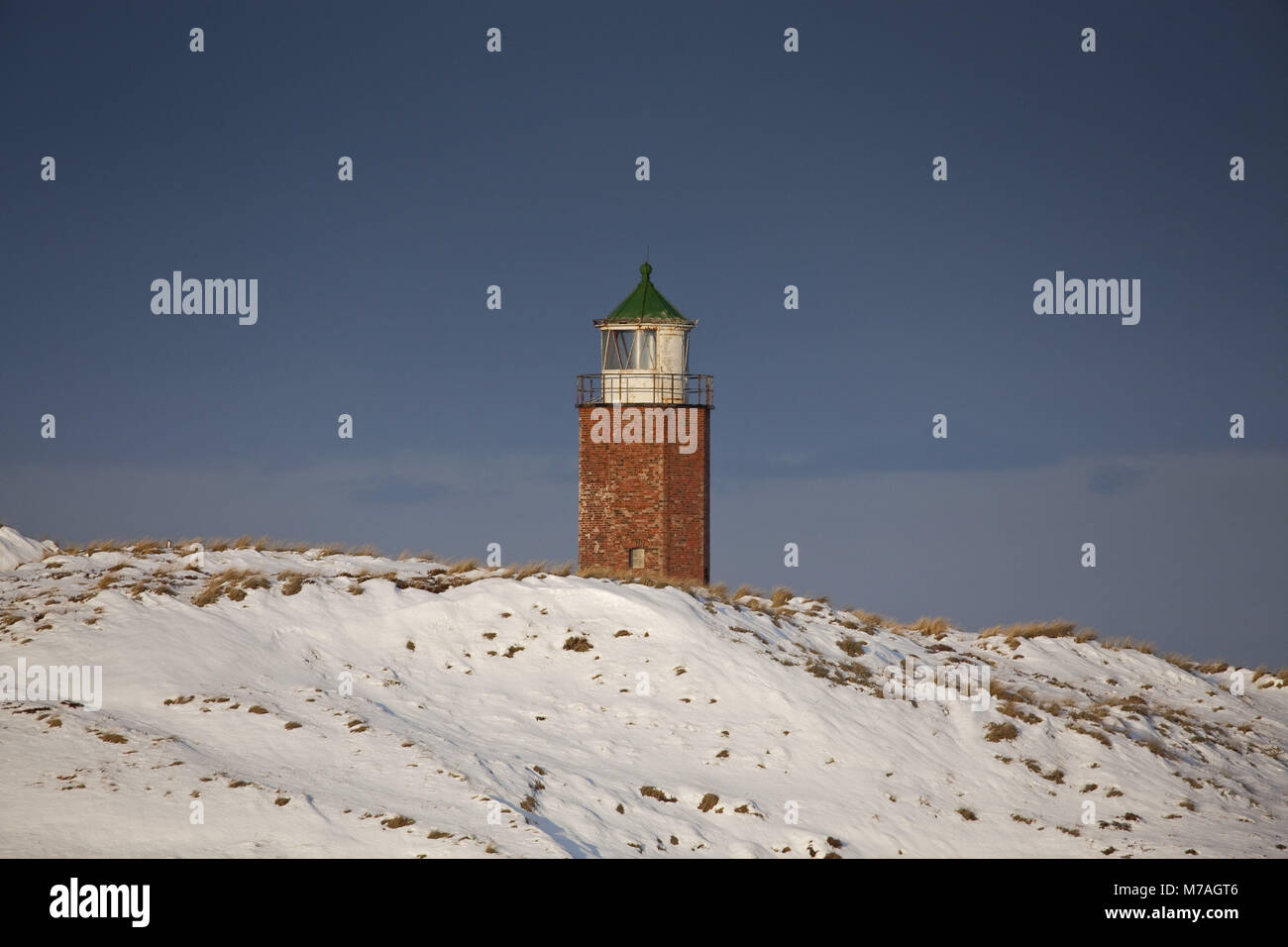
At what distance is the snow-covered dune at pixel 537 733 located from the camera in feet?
59.9

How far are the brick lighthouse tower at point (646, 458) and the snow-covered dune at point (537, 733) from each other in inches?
187

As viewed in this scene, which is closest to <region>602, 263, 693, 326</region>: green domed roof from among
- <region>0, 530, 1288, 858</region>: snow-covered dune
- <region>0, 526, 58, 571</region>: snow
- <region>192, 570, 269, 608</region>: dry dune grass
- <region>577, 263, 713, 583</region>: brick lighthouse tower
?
<region>577, 263, 713, 583</region>: brick lighthouse tower

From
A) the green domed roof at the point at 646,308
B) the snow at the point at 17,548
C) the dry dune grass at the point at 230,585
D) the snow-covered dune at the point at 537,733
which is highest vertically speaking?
the green domed roof at the point at 646,308

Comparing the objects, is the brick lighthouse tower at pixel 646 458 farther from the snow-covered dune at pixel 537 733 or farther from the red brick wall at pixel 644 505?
the snow-covered dune at pixel 537 733

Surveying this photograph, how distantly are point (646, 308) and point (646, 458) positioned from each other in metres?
4.85

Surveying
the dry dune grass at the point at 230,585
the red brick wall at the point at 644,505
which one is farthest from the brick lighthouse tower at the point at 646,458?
the dry dune grass at the point at 230,585

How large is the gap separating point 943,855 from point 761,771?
365 cm

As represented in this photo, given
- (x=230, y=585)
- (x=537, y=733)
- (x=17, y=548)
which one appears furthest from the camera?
(x=17, y=548)

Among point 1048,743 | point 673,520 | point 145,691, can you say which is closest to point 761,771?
point 1048,743

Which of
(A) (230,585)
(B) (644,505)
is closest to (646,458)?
(B) (644,505)

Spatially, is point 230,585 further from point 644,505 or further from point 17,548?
point 644,505

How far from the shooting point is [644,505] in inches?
1409

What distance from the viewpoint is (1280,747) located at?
1168 inches
